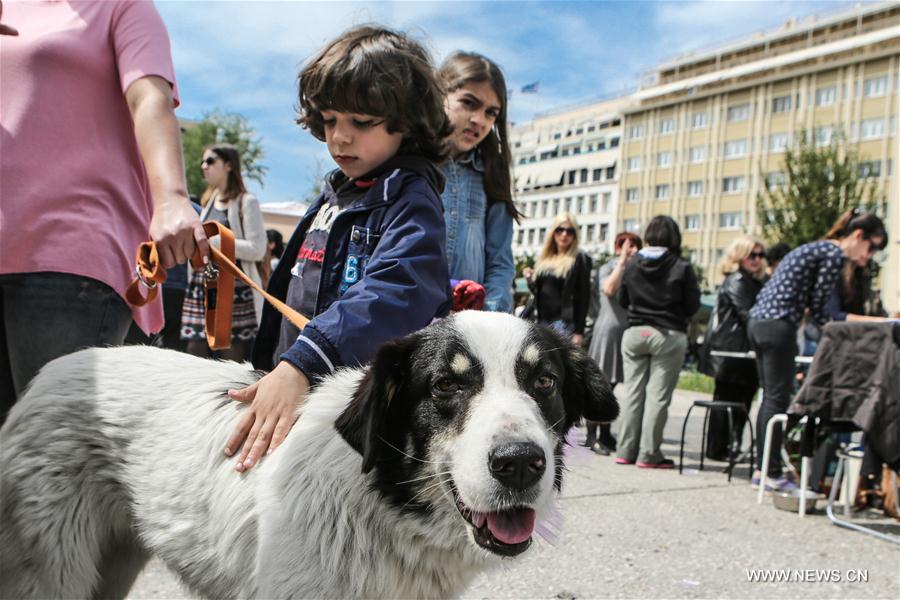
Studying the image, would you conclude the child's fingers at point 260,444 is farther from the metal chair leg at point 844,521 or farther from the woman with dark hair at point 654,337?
the woman with dark hair at point 654,337

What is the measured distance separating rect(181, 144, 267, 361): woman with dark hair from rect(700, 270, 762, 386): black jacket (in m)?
4.92

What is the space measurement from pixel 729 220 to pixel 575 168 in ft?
81.6

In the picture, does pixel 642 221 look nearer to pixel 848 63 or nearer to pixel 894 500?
pixel 848 63

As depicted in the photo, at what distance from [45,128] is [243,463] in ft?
4.12

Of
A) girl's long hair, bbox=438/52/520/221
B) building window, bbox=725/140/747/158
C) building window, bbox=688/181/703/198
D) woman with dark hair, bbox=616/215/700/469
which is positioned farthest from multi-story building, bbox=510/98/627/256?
girl's long hair, bbox=438/52/520/221

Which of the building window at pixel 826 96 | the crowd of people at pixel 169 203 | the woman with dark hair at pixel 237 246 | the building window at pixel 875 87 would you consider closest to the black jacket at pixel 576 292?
the woman with dark hair at pixel 237 246

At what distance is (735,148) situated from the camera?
70.9 m

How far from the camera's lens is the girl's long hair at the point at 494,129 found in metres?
3.49

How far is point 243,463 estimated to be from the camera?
192cm

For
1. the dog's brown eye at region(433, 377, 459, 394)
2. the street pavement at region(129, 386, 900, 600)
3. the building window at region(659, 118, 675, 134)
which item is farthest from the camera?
the building window at region(659, 118, 675, 134)

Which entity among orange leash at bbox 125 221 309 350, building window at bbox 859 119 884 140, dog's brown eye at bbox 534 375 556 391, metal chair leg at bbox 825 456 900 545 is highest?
building window at bbox 859 119 884 140

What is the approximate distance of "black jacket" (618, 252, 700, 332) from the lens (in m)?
6.97

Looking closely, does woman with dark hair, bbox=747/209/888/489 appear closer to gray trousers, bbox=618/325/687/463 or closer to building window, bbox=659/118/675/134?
gray trousers, bbox=618/325/687/463

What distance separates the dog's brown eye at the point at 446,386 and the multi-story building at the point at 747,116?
5635cm
